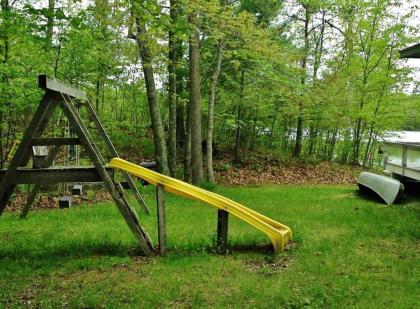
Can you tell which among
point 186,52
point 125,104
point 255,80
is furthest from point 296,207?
point 125,104

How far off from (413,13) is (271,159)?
26.4ft

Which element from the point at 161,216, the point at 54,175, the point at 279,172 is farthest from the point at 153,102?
the point at 279,172

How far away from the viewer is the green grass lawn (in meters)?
3.94

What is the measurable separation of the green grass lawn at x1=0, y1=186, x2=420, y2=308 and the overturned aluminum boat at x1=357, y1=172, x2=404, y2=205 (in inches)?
28.7

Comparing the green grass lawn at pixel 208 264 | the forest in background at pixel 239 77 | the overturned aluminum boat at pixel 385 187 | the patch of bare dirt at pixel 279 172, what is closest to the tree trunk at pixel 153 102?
the forest in background at pixel 239 77

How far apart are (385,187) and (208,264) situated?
556 centimetres

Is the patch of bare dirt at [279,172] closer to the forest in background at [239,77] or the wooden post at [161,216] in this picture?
the forest in background at [239,77]

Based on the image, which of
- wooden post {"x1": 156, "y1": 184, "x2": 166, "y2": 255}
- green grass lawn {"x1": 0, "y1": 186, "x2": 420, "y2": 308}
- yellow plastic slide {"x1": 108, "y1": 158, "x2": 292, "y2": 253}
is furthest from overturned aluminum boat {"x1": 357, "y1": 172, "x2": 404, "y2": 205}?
wooden post {"x1": 156, "y1": 184, "x2": 166, "y2": 255}

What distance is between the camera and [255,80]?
15945mm

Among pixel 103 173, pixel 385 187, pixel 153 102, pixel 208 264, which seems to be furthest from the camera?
pixel 153 102

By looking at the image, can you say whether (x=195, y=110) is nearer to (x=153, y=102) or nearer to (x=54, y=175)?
(x=153, y=102)

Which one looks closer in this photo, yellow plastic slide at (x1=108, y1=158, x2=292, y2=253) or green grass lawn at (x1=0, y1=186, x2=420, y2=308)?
green grass lawn at (x1=0, y1=186, x2=420, y2=308)

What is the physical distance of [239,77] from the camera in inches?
648

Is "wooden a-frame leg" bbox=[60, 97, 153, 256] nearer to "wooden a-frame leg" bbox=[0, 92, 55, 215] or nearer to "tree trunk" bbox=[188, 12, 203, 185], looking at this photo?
"wooden a-frame leg" bbox=[0, 92, 55, 215]
